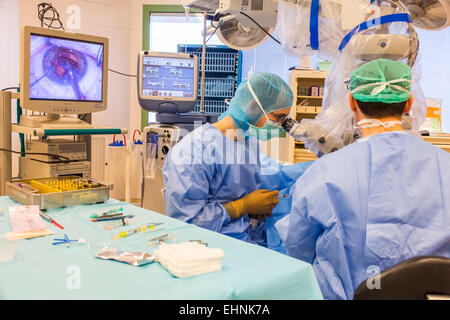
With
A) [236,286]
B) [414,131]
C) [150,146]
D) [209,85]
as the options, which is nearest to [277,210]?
[414,131]

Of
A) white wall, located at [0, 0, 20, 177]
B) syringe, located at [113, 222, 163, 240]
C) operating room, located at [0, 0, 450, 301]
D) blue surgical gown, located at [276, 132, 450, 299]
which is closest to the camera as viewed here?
operating room, located at [0, 0, 450, 301]

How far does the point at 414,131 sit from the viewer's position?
1.79 meters

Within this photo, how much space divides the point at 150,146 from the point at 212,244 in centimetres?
246

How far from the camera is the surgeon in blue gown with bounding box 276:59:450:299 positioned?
1331mm

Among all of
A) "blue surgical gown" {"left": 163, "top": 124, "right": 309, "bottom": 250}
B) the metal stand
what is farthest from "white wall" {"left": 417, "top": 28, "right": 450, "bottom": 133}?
the metal stand

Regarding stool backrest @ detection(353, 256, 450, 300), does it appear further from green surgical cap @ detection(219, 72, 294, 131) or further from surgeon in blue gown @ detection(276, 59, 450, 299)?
green surgical cap @ detection(219, 72, 294, 131)

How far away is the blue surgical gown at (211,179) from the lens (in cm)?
201

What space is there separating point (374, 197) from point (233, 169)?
89 centimetres

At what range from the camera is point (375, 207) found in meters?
1.34

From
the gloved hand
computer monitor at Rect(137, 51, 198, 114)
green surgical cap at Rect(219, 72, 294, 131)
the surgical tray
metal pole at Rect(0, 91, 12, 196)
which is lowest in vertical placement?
the gloved hand

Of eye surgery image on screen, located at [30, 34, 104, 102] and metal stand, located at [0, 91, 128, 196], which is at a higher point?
eye surgery image on screen, located at [30, 34, 104, 102]

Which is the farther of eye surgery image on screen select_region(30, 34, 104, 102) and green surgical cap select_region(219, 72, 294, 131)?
eye surgery image on screen select_region(30, 34, 104, 102)

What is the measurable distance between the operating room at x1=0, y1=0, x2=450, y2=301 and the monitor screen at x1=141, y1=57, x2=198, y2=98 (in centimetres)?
75
